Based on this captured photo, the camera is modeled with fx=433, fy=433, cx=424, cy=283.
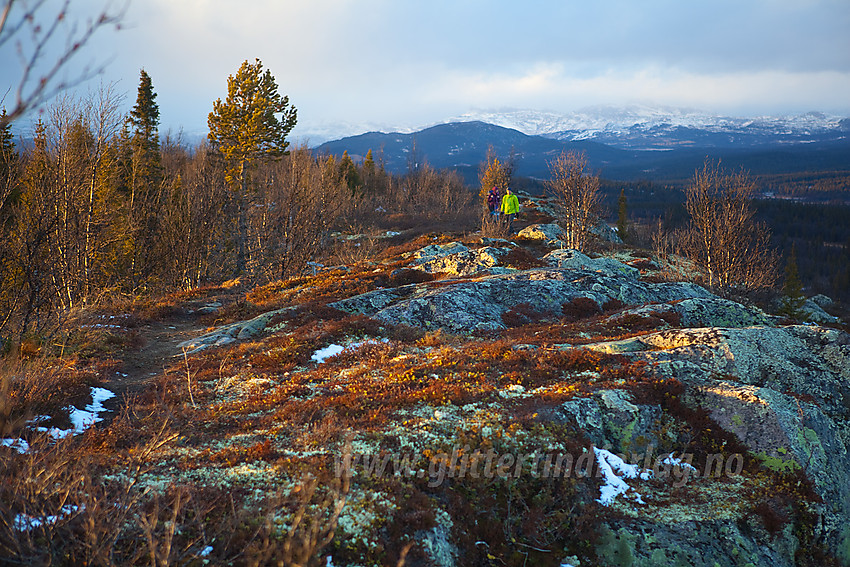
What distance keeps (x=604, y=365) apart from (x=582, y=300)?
8.98m

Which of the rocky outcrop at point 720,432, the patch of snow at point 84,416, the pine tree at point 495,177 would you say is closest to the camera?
the rocky outcrop at point 720,432

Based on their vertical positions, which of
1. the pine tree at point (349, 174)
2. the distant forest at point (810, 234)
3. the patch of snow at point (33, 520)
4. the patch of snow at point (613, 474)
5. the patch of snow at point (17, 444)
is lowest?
the distant forest at point (810, 234)

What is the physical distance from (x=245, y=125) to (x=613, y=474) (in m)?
32.9

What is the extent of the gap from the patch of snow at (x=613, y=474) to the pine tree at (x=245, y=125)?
2873cm

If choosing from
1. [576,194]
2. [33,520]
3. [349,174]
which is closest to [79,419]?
[33,520]

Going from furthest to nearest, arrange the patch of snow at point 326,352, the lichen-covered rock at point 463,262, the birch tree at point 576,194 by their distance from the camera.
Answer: the birch tree at point 576,194 → the lichen-covered rock at point 463,262 → the patch of snow at point 326,352

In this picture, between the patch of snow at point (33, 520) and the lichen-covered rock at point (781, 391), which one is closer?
the patch of snow at point (33, 520)

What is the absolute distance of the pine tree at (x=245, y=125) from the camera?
31.2 metres

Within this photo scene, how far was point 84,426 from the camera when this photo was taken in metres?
7.49

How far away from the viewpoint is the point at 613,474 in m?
6.57

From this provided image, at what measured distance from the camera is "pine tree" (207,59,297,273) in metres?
31.2

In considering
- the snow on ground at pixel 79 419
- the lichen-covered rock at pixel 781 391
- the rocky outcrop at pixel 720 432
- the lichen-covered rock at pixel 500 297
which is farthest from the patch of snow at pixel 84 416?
the lichen-covered rock at pixel 781 391

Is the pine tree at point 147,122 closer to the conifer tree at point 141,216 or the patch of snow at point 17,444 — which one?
the conifer tree at point 141,216

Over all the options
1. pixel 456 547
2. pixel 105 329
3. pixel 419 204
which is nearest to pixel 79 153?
pixel 105 329
